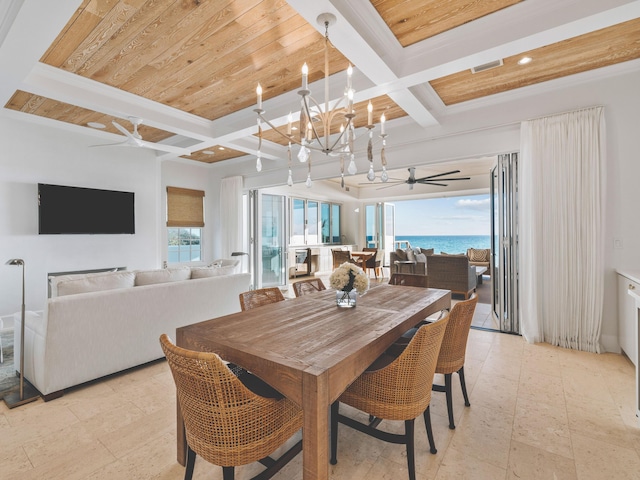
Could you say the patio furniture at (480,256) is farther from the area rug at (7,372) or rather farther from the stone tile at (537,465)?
the area rug at (7,372)

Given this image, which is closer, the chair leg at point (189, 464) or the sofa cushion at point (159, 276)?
the chair leg at point (189, 464)

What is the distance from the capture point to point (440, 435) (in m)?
1.92

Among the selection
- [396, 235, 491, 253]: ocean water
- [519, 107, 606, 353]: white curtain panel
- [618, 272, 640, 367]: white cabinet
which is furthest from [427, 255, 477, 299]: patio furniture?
[396, 235, 491, 253]: ocean water

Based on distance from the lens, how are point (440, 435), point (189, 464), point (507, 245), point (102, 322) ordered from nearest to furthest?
1. point (189, 464)
2. point (440, 435)
3. point (102, 322)
4. point (507, 245)

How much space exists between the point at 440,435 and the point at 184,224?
568 centimetres

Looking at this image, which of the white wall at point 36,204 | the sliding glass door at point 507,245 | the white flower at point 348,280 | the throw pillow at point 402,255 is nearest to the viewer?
the white flower at point 348,280

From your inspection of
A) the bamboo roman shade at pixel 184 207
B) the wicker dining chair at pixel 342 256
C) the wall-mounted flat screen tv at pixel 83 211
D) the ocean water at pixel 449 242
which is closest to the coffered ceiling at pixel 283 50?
the wall-mounted flat screen tv at pixel 83 211

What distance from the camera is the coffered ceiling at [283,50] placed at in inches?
80.7

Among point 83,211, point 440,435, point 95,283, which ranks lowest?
point 440,435

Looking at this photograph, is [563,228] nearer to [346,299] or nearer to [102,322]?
[346,299]

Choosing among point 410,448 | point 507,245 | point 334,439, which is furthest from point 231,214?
point 410,448

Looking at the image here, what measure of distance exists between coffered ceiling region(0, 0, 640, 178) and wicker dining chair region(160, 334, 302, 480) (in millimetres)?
2003

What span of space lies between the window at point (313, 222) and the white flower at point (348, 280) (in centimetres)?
671

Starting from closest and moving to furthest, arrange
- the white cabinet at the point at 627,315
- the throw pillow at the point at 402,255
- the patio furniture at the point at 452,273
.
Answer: the white cabinet at the point at 627,315
the patio furniture at the point at 452,273
the throw pillow at the point at 402,255
